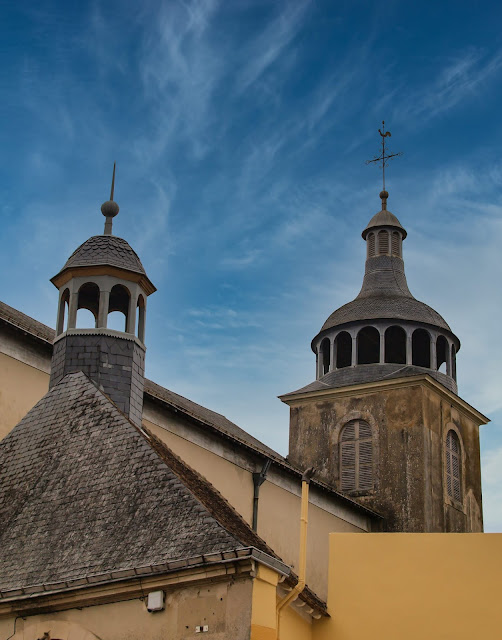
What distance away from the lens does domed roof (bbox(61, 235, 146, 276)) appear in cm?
1950

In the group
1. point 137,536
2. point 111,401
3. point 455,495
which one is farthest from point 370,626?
point 455,495

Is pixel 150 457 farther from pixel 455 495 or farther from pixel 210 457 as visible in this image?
pixel 455 495

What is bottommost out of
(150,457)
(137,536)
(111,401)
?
(137,536)

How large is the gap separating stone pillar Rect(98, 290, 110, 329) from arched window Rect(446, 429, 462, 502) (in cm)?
1798

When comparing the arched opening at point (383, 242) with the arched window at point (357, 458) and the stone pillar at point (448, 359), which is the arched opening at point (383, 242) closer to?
the stone pillar at point (448, 359)

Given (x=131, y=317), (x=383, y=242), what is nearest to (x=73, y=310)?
(x=131, y=317)

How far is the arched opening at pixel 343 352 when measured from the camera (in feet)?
119

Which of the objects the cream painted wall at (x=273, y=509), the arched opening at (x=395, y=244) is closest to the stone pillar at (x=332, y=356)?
the arched opening at (x=395, y=244)

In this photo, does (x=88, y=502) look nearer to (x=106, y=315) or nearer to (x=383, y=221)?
(x=106, y=315)

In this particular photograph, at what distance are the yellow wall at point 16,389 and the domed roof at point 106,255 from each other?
2705 mm

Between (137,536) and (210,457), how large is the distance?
12.6 m

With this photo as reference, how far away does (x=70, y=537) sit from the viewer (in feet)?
46.1

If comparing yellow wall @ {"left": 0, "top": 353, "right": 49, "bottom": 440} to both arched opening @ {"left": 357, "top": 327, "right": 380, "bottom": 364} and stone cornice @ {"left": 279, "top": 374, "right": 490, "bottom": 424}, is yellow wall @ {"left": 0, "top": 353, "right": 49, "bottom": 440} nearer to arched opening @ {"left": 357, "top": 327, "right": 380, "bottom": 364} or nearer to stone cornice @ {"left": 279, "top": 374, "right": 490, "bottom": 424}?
stone cornice @ {"left": 279, "top": 374, "right": 490, "bottom": 424}

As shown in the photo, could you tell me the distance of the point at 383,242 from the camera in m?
38.8
